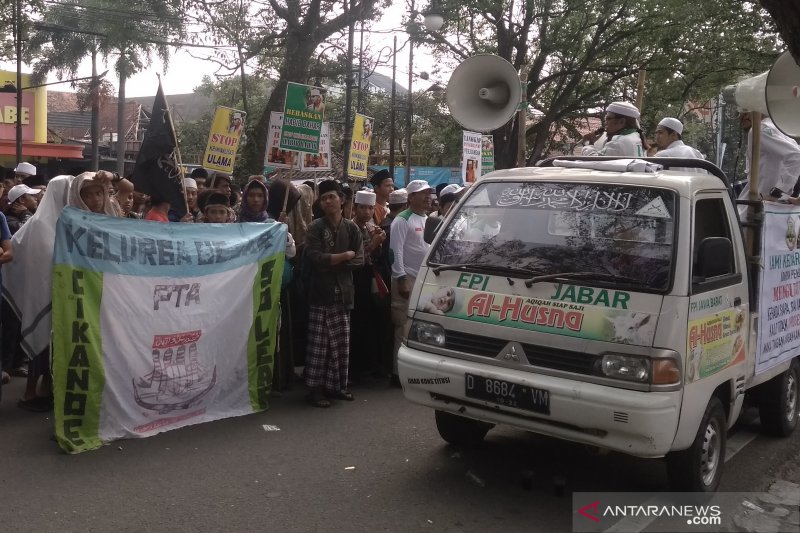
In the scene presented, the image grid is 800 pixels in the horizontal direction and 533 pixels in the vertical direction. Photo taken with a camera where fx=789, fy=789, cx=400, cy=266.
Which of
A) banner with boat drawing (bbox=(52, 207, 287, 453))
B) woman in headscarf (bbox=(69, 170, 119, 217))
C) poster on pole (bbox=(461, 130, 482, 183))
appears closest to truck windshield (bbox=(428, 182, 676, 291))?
banner with boat drawing (bbox=(52, 207, 287, 453))

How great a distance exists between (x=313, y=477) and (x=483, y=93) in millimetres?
4606

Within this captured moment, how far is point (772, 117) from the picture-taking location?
613 centimetres

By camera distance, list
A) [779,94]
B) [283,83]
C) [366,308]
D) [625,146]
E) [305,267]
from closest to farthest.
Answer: [779,94] → [625,146] → [305,267] → [366,308] → [283,83]

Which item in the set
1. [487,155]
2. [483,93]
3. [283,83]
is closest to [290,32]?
[283,83]

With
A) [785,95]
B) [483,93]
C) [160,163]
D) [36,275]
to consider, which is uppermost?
[483,93]

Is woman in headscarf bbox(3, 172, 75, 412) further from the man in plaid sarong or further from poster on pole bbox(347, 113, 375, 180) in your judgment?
poster on pole bbox(347, 113, 375, 180)

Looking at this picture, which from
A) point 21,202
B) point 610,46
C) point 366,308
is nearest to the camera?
point 366,308

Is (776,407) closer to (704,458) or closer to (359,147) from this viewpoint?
(704,458)

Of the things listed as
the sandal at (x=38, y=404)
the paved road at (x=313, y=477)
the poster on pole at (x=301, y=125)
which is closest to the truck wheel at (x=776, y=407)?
the paved road at (x=313, y=477)

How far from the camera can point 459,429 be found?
5.48m

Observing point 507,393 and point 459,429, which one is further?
point 459,429

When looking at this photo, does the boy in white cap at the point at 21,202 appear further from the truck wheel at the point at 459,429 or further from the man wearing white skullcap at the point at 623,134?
the man wearing white skullcap at the point at 623,134

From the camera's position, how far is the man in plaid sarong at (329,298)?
6.82 metres

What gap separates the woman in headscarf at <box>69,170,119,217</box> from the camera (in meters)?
5.89
